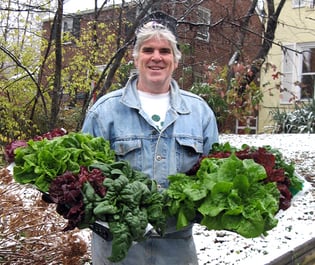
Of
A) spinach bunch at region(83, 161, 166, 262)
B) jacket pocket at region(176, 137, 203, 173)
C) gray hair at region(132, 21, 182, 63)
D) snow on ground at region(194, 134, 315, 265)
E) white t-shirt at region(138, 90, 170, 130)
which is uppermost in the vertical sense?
gray hair at region(132, 21, 182, 63)

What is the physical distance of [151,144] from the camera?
243 cm

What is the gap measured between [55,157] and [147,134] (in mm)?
520

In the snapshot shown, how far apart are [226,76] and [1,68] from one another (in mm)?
4816

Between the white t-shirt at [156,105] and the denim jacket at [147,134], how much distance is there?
0.03 m

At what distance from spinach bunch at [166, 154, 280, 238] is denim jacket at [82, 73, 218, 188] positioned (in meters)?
0.32

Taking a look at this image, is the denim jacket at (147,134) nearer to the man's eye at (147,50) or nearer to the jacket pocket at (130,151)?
the jacket pocket at (130,151)

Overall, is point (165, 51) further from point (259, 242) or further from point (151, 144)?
point (259, 242)

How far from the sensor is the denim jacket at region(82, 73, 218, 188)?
2406 mm

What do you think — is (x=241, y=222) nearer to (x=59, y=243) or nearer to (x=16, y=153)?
(x=16, y=153)

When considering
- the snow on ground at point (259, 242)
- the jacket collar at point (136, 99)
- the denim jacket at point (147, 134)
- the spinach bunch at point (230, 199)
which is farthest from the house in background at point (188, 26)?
the spinach bunch at point (230, 199)

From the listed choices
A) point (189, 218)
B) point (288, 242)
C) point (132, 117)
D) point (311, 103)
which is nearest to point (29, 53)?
point (288, 242)

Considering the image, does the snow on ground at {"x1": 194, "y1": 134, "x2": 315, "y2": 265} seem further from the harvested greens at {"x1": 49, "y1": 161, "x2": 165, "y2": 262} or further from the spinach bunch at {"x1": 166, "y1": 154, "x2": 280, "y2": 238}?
the harvested greens at {"x1": 49, "y1": 161, "x2": 165, "y2": 262}

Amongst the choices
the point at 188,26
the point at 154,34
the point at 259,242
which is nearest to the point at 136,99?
the point at 154,34

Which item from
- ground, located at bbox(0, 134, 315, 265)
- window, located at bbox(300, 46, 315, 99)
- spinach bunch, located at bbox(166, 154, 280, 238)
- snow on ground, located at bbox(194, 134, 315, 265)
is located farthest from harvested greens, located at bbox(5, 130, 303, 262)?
window, located at bbox(300, 46, 315, 99)
